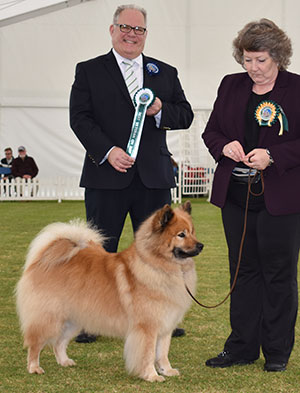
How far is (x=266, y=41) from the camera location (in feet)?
8.25

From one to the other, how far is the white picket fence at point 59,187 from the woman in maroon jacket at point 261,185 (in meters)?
10.1

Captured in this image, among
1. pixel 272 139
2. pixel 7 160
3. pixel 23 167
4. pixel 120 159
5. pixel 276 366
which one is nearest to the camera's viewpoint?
Result: pixel 272 139

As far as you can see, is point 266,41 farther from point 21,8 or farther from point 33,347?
point 21,8

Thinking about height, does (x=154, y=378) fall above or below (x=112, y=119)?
below

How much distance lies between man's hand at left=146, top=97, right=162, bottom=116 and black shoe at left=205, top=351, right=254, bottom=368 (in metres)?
1.29

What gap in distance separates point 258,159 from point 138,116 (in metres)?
0.82

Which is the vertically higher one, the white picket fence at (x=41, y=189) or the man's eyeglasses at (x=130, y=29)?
the man's eyeglasses at (x=130, y=29)

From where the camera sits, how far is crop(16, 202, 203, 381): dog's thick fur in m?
2.74

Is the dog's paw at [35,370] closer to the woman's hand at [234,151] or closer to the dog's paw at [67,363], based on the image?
the dog's paw at [67,363]

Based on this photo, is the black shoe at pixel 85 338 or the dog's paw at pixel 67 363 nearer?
the dog's paw at pixel 67 363

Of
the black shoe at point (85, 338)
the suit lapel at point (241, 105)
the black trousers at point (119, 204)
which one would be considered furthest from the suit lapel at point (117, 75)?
the black shoe at point (85, 338)

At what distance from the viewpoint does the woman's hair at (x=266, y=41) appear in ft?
8.26

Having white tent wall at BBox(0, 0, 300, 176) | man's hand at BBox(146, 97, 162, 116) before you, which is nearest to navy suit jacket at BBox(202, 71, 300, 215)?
man's hand at BBox(146, 97, 162, 116)

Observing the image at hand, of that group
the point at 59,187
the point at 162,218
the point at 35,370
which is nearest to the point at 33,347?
the point at 35,370
